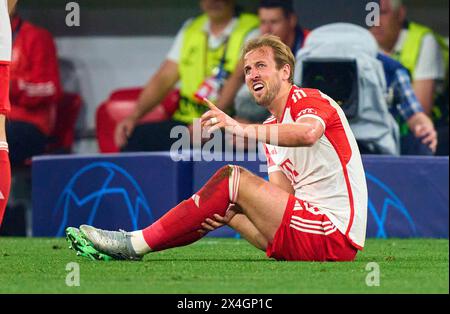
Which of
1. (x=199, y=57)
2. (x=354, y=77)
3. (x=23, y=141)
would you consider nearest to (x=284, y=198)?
(x=354, y=77)

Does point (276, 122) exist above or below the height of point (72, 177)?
above

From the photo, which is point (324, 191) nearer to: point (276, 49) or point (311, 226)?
point (311, 226)

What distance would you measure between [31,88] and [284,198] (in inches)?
214

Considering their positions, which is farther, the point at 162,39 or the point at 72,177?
the point at 162,39

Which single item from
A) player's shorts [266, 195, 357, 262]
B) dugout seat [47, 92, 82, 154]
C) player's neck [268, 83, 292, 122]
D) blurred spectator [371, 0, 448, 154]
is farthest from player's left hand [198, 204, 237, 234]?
dugout seat [47, 92, 82, 154]

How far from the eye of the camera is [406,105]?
31.1ft

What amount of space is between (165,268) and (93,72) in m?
6.37

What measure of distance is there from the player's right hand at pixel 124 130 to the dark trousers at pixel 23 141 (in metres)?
0.71

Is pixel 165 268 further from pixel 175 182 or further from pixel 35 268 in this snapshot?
pixel 175 182

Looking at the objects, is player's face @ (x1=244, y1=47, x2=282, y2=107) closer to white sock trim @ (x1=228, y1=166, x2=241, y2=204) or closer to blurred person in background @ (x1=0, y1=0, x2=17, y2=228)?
white sock trim @ (x1=228, y1=166, x2=241, y2=204)

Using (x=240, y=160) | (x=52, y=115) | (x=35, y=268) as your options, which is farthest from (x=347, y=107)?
(x=35, y=268)

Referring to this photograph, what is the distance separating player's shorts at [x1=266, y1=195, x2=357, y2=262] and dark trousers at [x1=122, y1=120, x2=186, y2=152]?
171 inches

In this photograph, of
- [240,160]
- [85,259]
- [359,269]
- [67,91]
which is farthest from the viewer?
[67,91]

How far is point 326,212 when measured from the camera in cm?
565
